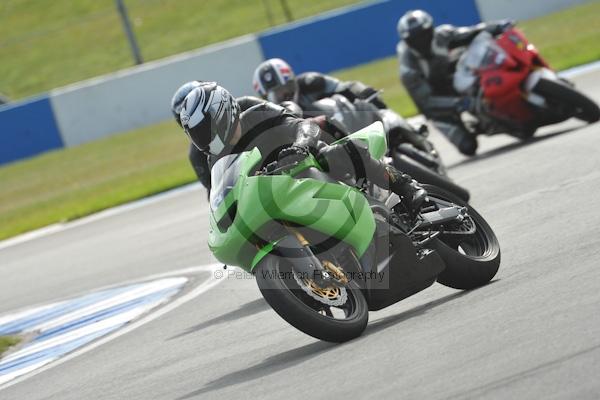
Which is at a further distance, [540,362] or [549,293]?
[549,293]

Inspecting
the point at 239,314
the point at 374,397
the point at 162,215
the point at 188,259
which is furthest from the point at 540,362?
the point at 162,215

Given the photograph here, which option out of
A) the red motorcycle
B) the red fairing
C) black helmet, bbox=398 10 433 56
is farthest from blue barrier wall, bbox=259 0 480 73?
the red fairing

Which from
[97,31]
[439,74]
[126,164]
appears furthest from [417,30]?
[97,31]

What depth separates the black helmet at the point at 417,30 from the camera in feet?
45.8

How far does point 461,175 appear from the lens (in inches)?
515

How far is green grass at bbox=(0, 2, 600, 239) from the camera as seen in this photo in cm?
1961

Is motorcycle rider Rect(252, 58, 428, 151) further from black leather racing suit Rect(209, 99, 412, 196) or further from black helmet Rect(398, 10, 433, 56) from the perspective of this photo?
black leather racing suit Rect(209, 99, 412, 196)

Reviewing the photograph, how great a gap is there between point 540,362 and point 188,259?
24.0 ft

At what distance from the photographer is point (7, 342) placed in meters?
9.95

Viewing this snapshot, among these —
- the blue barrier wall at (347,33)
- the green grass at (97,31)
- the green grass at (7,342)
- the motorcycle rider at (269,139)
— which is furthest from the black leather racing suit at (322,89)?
the green grass at (97,31)

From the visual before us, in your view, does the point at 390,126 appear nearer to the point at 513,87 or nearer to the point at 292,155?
the point at 513,87

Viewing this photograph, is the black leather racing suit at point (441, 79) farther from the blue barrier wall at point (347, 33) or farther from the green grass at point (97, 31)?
the green grass at point (97, 31)

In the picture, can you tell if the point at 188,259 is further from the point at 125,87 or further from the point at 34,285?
the point at 125,87

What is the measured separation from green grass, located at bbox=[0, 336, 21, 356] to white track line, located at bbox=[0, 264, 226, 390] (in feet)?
3.37
